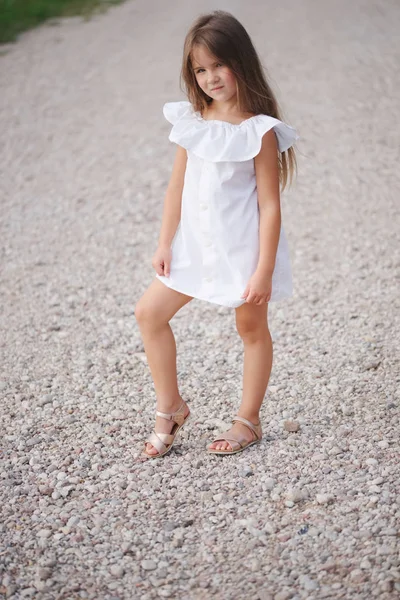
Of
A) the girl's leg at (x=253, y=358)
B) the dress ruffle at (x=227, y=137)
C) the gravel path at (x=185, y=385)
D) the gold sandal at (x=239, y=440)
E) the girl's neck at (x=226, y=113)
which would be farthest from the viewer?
the gold sandal at (x=239, y=440)

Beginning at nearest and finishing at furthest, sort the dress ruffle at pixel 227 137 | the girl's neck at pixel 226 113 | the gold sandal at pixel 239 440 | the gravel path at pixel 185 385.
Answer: the gravel path at pixel 185 385, the dress ruffle at pixel 227 137, the girl's neck at pixel 226 113, the gold sandal at pixel 239 440

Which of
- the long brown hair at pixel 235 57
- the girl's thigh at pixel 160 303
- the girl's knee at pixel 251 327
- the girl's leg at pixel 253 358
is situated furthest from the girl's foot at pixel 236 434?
the long brown hair at pixel 235 57

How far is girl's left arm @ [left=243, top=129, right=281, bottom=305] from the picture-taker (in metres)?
2.36

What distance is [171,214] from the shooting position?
100 inches

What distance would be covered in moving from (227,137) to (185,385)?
1.24m

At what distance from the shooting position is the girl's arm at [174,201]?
2502 mm

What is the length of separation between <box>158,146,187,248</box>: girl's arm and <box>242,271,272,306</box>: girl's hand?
34 centimetres

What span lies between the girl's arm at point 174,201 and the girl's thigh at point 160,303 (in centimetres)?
16

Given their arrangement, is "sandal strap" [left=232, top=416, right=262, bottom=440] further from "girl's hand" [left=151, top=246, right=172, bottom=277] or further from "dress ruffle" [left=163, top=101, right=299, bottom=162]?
"dress ruffle" [left=163, top=101, right=299, bottom=162]

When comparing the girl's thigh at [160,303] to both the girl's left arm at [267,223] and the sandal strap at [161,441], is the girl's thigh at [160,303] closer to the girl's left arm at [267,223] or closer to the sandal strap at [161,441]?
the girl's left arm at [267,223]

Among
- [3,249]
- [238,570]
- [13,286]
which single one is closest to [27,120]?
[3,249]

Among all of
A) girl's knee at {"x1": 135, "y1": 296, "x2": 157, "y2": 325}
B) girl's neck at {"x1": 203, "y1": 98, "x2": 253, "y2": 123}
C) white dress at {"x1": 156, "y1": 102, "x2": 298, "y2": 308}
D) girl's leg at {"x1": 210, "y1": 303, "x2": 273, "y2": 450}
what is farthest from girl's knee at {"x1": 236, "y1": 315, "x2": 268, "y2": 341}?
girl's neck at {"x1": 203, "y1": 98, "x2": 253, "y2": 123}

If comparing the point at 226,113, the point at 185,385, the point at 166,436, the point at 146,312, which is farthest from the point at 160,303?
the point at 185,385

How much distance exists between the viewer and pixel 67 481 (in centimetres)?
257
